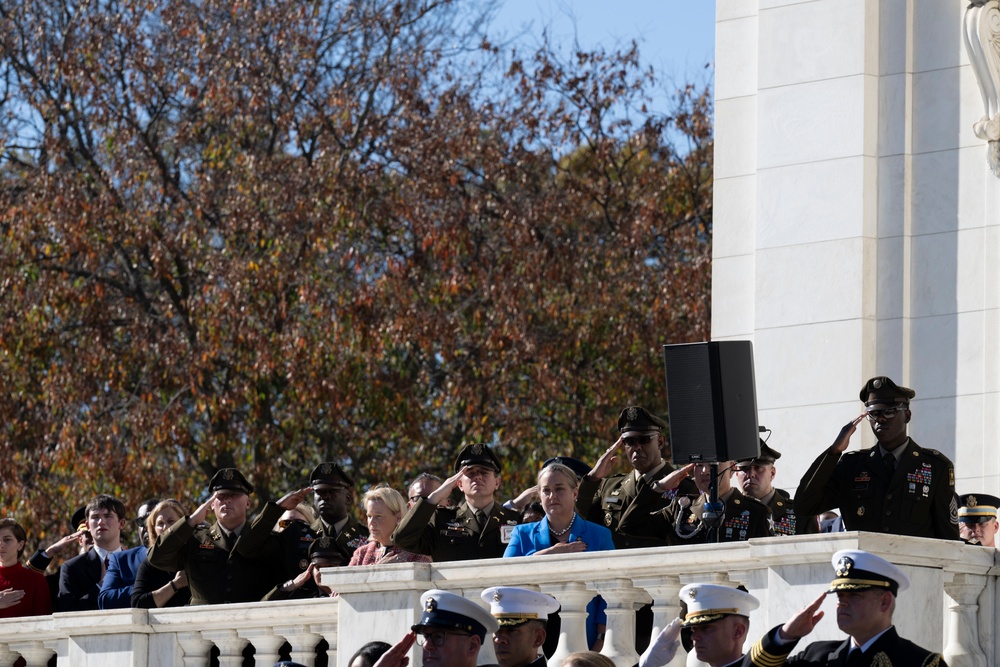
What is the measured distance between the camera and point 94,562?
46.0ft

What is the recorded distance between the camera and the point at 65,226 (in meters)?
24.9

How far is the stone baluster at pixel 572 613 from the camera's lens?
407 inches

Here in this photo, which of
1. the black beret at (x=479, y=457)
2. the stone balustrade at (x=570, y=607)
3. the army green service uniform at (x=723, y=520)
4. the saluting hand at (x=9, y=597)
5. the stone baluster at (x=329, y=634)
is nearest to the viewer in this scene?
the stone balustrade at (x=570, y=607)

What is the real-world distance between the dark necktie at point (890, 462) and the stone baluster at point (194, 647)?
395 centimetres

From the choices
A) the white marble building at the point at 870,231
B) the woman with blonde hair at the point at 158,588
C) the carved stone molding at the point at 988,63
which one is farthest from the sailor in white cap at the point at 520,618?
the carved stone molding at the point at 988,63

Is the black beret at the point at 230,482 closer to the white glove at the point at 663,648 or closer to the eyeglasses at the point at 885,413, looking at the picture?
the eyeglasses at the point at 885,413

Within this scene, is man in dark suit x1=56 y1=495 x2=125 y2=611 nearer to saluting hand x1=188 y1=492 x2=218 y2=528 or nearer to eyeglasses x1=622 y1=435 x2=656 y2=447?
saluting hand x1=188 y1=492 x2=218 y2=528

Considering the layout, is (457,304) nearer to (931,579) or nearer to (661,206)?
(661,206)

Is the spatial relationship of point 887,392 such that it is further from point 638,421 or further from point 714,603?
point 714,603

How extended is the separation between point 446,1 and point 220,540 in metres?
16.7

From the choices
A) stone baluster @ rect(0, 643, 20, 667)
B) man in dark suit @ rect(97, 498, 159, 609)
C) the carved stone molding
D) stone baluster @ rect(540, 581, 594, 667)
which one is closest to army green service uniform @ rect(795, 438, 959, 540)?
stone baluster @ rect(540, 581, 594, 667)

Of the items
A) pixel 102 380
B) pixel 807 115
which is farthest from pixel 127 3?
pixel 807 115

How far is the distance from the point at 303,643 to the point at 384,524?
89 centimetres

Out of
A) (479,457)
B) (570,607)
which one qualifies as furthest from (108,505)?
(570,607)
